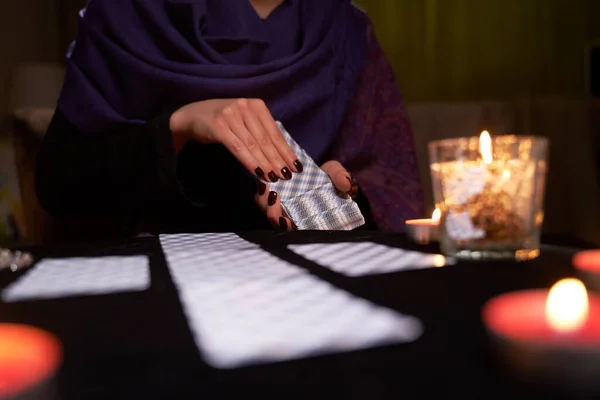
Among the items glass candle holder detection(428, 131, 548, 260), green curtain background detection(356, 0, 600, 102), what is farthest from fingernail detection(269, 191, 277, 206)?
green curtain background detection(356, 0, 600, 102)

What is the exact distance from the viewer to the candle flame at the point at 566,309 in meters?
0.26

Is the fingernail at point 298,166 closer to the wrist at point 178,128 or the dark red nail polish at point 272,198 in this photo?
the dark red nail polish at point 272,198

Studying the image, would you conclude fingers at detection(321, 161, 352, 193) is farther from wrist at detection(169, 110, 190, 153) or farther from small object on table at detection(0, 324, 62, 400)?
small object on table at detection(0, 324, 62, 400)

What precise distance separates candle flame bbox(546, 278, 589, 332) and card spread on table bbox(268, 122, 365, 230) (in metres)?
0.55

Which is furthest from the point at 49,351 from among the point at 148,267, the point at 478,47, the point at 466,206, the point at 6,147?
the point at 6,147

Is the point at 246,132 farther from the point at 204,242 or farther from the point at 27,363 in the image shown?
the point at 27,363

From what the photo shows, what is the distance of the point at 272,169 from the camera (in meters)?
0.87

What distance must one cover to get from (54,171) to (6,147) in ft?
6.69

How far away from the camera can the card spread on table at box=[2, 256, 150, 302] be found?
41 cm

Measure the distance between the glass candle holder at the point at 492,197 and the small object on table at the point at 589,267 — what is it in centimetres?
6

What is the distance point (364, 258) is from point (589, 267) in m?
0.17

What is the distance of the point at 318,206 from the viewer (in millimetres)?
839

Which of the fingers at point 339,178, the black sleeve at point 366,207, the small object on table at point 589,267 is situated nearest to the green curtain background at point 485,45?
the black sleeve at point 366,207

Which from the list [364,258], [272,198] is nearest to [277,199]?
[272,198]
